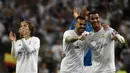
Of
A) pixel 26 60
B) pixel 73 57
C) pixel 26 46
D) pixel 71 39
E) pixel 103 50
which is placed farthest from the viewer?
pixel 26 60

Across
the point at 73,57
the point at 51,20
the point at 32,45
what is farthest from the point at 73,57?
the point at 51,20

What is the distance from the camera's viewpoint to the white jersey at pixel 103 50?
500 inches

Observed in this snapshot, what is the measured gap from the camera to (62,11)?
24.5m

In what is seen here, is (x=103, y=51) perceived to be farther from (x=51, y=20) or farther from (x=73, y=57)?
(x=51, y=20)

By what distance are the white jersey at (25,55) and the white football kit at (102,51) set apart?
→ 124 cm

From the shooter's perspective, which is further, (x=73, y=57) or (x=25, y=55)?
(x=25, y=55)

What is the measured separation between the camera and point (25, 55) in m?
13.2

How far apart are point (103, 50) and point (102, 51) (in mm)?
32

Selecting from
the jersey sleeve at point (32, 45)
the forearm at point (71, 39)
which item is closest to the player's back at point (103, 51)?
the forearm at point (71, 39)

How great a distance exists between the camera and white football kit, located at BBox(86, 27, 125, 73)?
12.7 m

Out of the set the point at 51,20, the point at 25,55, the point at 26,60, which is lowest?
the point at 26,60

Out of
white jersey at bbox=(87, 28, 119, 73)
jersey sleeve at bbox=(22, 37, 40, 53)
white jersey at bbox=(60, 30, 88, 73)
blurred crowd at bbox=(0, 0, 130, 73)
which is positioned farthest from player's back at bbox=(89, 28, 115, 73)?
blurred crowd at bbox=(0, 0, 130, 73)

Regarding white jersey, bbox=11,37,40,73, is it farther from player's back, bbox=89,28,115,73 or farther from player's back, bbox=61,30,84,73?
player's back, bbox=89,28,115,73

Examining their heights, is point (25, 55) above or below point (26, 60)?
above
